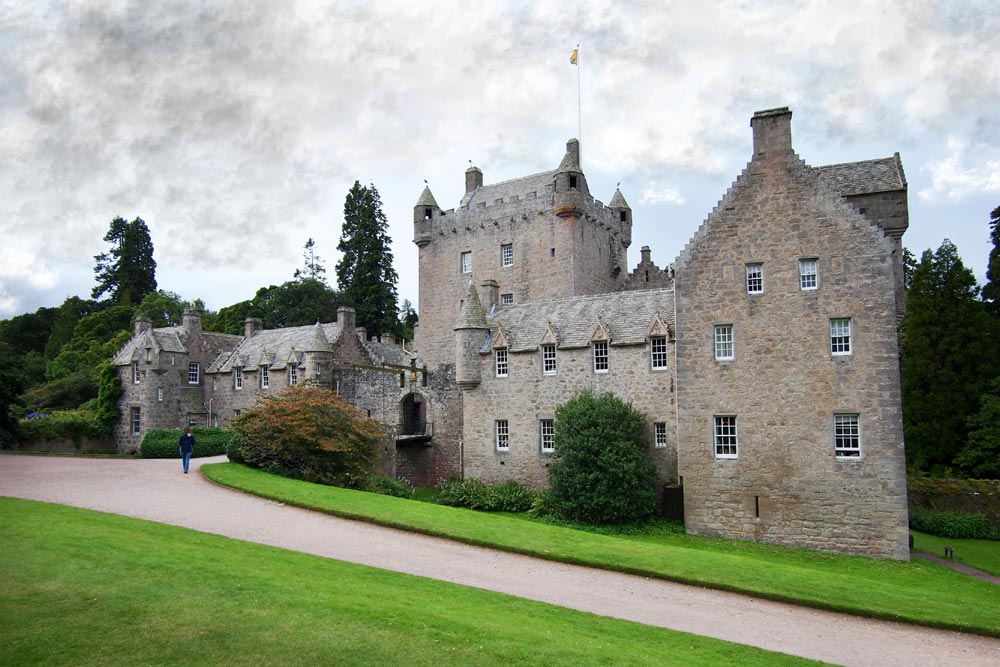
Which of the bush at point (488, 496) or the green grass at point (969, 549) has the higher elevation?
the bush at point (488, 496)

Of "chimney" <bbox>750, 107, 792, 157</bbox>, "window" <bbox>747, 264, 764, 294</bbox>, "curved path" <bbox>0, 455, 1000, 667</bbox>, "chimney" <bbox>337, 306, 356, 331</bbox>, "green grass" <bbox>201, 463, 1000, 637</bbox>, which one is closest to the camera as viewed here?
"curved path" <bbox>0, 455, 1000, 667</bbox>

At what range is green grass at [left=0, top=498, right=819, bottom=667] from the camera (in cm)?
893

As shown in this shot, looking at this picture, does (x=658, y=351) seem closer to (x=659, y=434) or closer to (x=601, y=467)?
(x=659, y=434)

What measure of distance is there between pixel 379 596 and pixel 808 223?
20.6 metres

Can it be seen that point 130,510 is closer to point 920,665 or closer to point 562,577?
point 562,577

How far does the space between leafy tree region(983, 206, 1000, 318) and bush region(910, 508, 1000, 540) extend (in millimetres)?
14948

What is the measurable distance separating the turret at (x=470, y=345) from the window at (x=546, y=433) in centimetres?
404

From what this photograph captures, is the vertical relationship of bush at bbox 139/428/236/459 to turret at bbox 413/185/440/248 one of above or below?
below

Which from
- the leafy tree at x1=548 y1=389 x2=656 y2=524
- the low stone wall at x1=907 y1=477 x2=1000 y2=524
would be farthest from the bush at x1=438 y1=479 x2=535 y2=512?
the low stone wall at x1=907 y1=477 x2=1000 y2=524

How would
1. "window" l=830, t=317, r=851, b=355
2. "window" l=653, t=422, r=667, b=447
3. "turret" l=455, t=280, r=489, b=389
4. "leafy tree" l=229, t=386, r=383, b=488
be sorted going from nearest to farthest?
1. "window" l=830, t=317, r=851, b=355
2. "leafy tree" l=229, t=386, r=383, b=488
3. "window" l=653, t=422, r=667, b=447
4. "turret" l=455, t=280, r=489, b=389

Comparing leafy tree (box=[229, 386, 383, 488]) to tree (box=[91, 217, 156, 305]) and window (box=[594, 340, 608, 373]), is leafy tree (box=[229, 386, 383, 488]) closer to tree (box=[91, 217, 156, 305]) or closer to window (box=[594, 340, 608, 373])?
window (box=[594, 340, 608, 373])

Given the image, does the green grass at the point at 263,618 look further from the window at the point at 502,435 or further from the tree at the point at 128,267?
the tree at the point at 128,267

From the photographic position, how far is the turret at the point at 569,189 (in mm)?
39969

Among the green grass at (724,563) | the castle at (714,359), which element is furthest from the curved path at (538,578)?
the castle at (714,359)
